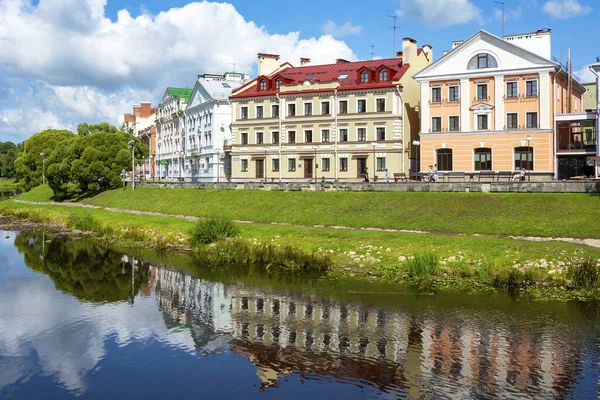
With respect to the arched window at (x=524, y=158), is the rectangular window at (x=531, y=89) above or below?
above

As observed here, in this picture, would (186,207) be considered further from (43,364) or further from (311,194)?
(43,364)

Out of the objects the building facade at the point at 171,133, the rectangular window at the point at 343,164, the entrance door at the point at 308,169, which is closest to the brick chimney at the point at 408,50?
the rectangular window at the point at 343,164

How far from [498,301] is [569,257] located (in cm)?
526

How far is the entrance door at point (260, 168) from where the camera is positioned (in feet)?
251

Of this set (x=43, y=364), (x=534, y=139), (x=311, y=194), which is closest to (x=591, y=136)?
(x=534, y=139)

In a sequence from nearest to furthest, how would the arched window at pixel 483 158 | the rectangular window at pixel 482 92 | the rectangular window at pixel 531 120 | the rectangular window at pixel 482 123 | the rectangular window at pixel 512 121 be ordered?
the rectangular window at pixel 531 120 < the rectangular window at pixel 512 121 < the rectangular window at pixel 482 92 < the rectangular window at pixel 482 123 < the arched window at pixel 483 158

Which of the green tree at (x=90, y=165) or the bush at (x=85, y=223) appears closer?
the bush at (x=85, y=223)

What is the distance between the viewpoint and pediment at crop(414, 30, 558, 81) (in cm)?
5819

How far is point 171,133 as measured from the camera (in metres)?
104

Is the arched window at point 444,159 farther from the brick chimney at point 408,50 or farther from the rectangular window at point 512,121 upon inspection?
the brick chimney at point 408,50

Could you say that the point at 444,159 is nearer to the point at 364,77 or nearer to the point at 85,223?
the point at 364,77

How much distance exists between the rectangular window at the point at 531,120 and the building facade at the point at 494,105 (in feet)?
0.29

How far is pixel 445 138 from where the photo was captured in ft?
206

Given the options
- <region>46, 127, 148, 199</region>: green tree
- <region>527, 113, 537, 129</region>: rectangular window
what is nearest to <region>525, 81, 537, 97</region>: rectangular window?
<region>527, 113, 537, 129</region>: rectangular window
